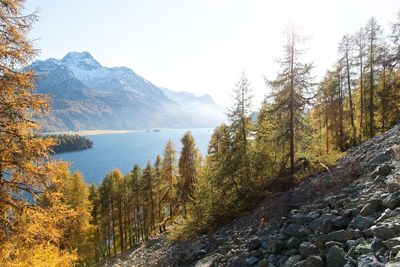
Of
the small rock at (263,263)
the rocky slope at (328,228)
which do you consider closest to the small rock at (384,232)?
the rocky slope at (328,228)

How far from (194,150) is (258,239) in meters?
29.1

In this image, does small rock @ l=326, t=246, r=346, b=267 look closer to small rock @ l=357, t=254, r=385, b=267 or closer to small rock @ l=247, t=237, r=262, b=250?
small rock @ l=357, t=254, r=385, b=267

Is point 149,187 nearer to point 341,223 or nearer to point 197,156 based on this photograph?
point 197,156

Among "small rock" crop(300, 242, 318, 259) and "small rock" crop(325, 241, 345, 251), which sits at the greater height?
"small rock" crop(325, 241, 345, 251)

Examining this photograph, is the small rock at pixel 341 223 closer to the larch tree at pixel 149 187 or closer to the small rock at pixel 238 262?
the small rock at pixel 238 262

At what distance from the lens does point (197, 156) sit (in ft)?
139

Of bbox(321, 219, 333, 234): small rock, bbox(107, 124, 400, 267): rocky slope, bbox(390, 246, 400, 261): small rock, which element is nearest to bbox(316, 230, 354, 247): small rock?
bbox(107, 124, 400, 267): rocky slope

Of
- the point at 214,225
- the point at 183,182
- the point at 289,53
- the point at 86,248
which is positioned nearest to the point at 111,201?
the point at 86,248

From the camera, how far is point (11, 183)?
1009cm

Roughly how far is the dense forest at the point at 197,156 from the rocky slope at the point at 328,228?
4.47 m

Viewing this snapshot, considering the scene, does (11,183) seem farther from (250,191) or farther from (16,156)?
(250,191)

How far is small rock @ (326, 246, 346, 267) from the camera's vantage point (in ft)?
26.7

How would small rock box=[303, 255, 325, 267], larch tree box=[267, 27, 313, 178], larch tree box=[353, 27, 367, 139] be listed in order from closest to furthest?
small rock box=[303, 255, 325, 267] < larch tree box=[267, 27, 313, 178] < larch tree box=[353, 27, 367, 139]

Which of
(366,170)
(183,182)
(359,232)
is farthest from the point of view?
(183,182)
